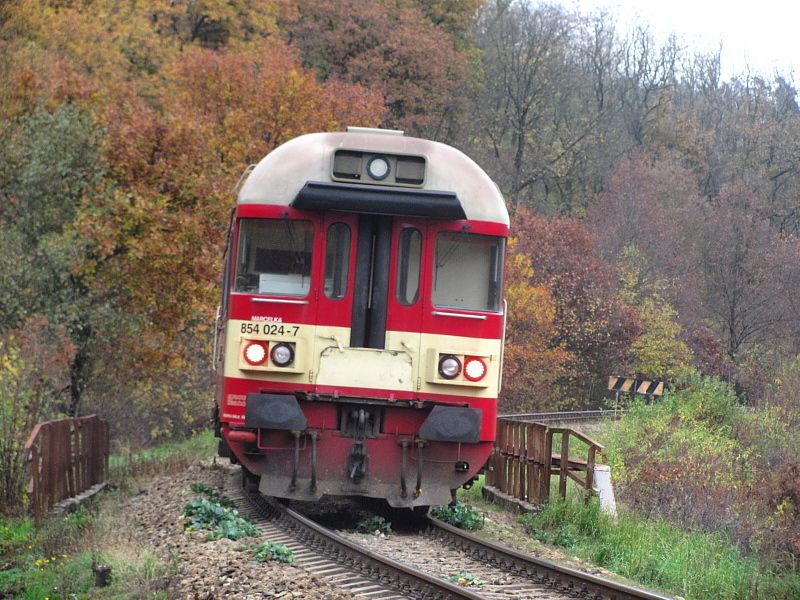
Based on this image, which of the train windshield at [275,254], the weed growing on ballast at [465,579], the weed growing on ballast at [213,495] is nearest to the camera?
the weed growing on ballast at [465,579]

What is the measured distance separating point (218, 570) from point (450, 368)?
3060 mm

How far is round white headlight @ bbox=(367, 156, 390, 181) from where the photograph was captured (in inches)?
420

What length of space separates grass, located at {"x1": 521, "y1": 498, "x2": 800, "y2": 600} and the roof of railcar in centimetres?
333

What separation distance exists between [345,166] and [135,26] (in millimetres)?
36655

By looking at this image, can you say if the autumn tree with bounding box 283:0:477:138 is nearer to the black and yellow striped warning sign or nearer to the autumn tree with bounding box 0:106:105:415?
the black and yellow striped warning sign

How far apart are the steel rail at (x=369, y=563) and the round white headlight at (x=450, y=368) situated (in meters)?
1.76

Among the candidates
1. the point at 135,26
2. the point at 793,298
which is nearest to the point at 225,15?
the point at 135,26

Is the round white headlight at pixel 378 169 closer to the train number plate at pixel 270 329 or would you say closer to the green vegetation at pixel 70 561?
the train number plate at pixel 270 329

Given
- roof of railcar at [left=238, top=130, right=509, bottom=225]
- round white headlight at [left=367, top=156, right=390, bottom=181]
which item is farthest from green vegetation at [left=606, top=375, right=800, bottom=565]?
round white headlight at [left=367, top=156, right=390, bottom=181]

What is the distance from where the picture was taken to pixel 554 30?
185ft

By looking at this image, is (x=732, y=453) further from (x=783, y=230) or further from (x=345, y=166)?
(x=783, y=230)

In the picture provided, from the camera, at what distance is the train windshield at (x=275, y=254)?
10.7m

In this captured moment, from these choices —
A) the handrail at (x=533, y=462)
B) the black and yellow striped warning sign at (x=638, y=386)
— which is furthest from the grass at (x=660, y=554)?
the black and yellow striped warning sign at (x=638, y=386)

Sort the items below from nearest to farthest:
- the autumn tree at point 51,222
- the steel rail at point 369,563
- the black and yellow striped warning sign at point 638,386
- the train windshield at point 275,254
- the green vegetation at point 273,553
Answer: the steel rail at point 369,563 → the green vegetation at point 273,553 → the train windshield at point 275,254 → the autumn tree at point 51,222 → the black and yellow striped warning sign at point 638,386
